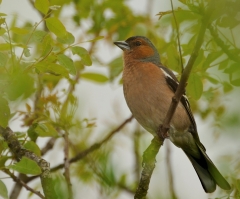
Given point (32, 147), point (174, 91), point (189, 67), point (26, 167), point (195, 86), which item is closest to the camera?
point (189, 67)

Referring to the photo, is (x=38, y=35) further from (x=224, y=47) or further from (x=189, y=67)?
(x=224, y=47)

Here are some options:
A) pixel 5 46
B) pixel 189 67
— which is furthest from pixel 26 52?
pixel 189 67

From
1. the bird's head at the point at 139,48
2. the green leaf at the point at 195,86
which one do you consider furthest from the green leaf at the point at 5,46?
the bird's head at the point at 139,48

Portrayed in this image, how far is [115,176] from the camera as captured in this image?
140cm

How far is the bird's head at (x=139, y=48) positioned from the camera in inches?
217

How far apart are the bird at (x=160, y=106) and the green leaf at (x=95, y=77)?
0.91ft

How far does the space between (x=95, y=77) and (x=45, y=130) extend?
59.3 inches

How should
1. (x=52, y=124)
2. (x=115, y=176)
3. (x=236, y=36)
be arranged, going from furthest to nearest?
(x=52, y=124), (x=115, y=176), (x=236, y=36)

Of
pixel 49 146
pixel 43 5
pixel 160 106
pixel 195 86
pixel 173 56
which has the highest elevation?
pixel 160 106

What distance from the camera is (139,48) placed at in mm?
5691

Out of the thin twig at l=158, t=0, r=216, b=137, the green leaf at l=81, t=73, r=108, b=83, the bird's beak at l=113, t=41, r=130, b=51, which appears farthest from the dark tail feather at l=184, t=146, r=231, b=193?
the bird's beak at l=113, t=41, r=130, b=51

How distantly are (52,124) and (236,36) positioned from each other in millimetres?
2795

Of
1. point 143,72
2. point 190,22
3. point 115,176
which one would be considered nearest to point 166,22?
point 143,72

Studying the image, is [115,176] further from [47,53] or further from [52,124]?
[52,124]
